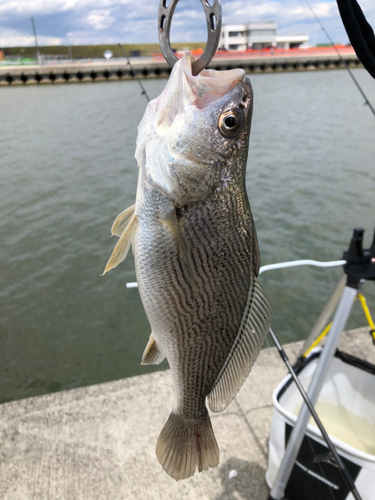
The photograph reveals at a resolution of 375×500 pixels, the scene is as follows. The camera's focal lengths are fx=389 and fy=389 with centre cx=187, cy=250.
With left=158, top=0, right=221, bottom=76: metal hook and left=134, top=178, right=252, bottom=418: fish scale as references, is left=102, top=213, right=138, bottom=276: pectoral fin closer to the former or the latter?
left=134, top=178, right=252, bottom=418: fish scale

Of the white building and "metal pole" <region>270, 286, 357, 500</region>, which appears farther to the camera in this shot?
the white building

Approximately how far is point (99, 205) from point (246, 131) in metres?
7.50

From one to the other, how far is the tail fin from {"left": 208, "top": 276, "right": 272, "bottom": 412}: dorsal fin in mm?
100

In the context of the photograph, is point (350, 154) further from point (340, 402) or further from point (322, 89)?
point (322, 89)

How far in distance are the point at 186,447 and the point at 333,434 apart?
1.51 m

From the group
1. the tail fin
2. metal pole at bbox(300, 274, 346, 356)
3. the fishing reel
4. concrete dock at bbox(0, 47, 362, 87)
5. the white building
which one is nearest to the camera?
the tail fin

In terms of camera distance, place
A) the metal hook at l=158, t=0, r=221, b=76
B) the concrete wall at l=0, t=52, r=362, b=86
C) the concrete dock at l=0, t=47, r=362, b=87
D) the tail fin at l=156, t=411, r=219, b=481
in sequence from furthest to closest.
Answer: the concrete dock at l=0, t=47, r=362, b=87 < the concrete wall at l=0, t=52, r=362, b=86 < the tail fin at l=156, t=411, r=219, b=481 < the metal hook at l=158, t=0, r=221, b=76

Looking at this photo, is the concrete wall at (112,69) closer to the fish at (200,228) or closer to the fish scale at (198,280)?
the fish at (200,228)

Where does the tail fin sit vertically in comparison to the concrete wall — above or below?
below

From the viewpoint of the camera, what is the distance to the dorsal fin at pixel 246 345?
3.13ft

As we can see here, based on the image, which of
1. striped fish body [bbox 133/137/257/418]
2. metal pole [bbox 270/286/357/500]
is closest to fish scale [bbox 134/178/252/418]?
striped fish body [bbox 133/137/257/418]

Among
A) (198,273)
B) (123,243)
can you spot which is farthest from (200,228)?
(123,243)

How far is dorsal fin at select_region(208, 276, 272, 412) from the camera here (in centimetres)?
95

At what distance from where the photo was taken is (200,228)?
91cm
